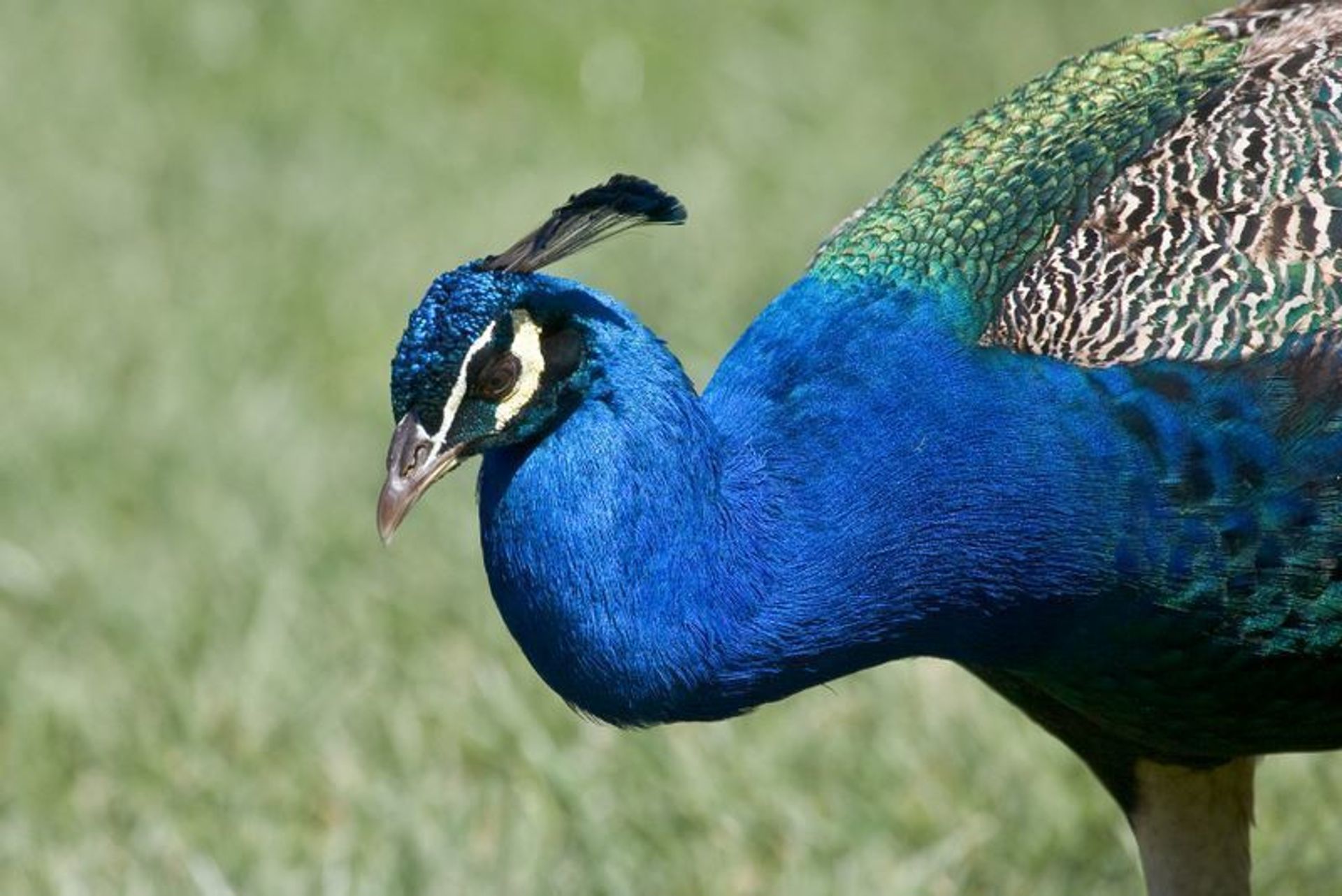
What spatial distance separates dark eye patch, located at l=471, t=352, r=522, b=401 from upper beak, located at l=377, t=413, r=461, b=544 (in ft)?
0.23

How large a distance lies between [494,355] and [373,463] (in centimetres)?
251

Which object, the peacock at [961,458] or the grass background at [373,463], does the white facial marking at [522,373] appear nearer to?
the peacock at [961,458]

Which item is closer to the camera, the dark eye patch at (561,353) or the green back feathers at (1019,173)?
the dark eye patch at (561,353)

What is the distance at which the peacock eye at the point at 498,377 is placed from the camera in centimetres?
262

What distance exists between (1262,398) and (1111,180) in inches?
14.1

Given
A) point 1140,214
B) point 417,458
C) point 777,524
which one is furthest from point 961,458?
point 417,458

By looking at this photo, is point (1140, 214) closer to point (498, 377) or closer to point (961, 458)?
point (961, 458)

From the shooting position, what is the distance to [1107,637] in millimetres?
2750

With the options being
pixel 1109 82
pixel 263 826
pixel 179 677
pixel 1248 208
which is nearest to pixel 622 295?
pixel 179 677

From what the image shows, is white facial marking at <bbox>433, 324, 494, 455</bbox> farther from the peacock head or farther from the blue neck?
the blue neck

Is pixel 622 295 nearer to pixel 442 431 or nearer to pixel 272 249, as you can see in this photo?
pixel 272 249

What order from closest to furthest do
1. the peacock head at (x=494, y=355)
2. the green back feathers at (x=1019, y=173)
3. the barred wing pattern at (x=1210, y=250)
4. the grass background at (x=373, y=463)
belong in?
1. the peacock head at (x=494, y=355)
2. the barred wing pattern at (x=1210, y=250)
3. the green back feathers at (x=1019, y=173)
4. the grass background at (x=373, y=463)

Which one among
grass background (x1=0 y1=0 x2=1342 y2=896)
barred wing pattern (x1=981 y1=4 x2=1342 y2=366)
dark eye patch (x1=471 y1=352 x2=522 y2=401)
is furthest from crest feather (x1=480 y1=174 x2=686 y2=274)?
grass background (x1=0 y1=0 x2=1342 y2=896)

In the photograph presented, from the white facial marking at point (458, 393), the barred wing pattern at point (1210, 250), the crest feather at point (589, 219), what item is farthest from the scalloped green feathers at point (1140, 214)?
the white facial marking at point (458, 393)
